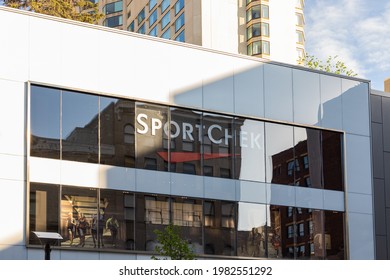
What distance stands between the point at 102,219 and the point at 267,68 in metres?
10.8

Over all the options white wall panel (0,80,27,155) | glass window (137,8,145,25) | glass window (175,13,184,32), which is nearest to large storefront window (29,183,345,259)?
white wall panel (0,80,27,155)

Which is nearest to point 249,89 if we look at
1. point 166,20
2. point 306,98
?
point 306,98

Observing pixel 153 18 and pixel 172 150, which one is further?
pixel 153 18

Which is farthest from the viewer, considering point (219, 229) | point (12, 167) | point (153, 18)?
point (153, 18)

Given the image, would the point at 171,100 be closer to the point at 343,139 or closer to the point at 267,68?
the point at 267,68

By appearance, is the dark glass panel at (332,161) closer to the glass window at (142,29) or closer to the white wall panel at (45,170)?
the white wall panel at (45,170)

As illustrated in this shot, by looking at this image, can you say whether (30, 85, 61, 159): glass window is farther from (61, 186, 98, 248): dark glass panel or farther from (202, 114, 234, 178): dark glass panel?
(202, 114, 234, 178): dark glass panel

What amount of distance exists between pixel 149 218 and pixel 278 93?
8.76m

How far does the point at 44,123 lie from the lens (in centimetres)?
2942

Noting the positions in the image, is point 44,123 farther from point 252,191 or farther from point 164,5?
point 164,5

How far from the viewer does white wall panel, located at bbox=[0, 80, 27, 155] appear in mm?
28750

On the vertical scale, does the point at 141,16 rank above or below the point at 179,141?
above

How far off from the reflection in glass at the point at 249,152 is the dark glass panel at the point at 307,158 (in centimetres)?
183

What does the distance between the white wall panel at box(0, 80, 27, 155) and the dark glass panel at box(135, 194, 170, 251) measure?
517 cm
